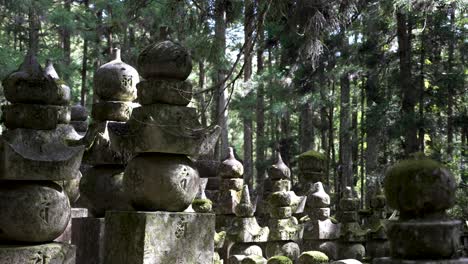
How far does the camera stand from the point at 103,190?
734cm

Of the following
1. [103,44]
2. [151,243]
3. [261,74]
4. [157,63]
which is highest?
[103,44]

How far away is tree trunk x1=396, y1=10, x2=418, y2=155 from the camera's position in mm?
16906

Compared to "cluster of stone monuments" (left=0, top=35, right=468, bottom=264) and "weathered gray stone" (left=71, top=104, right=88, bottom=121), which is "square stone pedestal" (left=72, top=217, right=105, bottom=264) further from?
"weathered gray stone" (left=71, top=104, right=88, bottom=121)

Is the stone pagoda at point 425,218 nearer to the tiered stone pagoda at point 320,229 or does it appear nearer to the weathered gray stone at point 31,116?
the weathered gray stone at point 31,116

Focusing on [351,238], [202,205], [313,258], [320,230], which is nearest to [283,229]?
[320,230]

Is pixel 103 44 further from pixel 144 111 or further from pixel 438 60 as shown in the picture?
pixel 144 111

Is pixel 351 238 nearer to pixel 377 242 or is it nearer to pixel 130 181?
pixel 377 242

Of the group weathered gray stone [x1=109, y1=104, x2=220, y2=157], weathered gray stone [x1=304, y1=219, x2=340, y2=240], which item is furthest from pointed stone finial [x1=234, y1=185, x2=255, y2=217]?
weathered gray stone [x1=109, y1=104, x2=220, y2=157]

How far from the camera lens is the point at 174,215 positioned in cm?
622

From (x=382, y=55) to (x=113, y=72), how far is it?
14.7 metres

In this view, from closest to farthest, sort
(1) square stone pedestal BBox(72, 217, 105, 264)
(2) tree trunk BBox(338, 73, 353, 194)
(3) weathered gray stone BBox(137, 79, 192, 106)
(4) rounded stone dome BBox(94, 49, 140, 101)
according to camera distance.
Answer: (3) weathered gray stone BBox(137, 79, 192, 106)
(1) square stone pedestal BBox(72, 217, 105, 264)
(4) rounded stone dome BBox(94, 49, 140, 101)
(2) tree trunk BBox(338, 73, 353, 194)

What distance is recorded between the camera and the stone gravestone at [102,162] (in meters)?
7.31

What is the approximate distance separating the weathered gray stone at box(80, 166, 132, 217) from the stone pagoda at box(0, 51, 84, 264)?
1.54 metres

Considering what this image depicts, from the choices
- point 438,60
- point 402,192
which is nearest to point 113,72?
point 402,192
